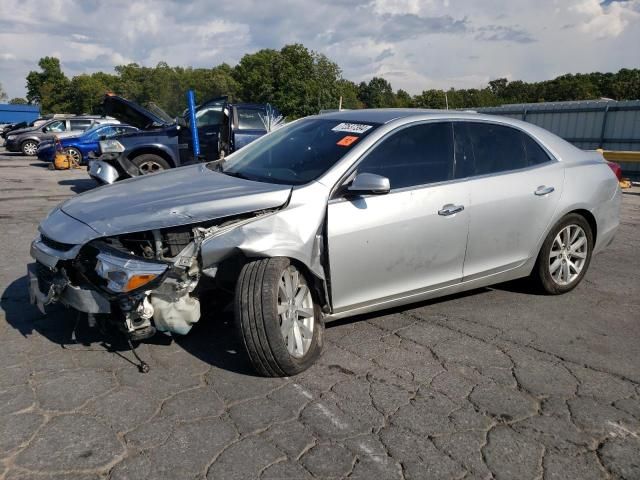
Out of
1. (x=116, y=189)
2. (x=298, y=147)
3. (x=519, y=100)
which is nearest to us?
(x=116, y=189)

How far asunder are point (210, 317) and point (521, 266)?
2.57 meters

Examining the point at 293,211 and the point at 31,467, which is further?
the point at 293,211

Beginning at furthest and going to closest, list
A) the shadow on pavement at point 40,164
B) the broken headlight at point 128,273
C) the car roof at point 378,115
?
the shadow on pavement at point 40,164
the car roof at point 378,115
the broken headlight at point 128,273

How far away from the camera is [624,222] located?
9000mm

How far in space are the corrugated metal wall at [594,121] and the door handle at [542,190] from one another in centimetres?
1393

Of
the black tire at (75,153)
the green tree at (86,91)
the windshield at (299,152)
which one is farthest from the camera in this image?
the green tree at (86,91)

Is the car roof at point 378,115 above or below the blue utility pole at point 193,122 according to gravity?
above

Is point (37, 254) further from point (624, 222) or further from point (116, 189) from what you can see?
point (624, 222)

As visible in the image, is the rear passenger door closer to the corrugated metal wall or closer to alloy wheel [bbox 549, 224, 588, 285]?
alloy wheel [bbox 549, 224, 588, 285]

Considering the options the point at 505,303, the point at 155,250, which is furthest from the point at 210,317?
the point at 505,303

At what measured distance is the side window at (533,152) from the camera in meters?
4.74

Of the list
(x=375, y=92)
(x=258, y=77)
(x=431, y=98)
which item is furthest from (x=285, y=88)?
(x=375, y=92)

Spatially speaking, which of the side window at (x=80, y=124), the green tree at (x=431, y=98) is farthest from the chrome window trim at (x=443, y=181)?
the green tree at (x=431, y=98)

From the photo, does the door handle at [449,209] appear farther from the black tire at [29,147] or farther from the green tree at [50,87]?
the green tree at [50,87]
